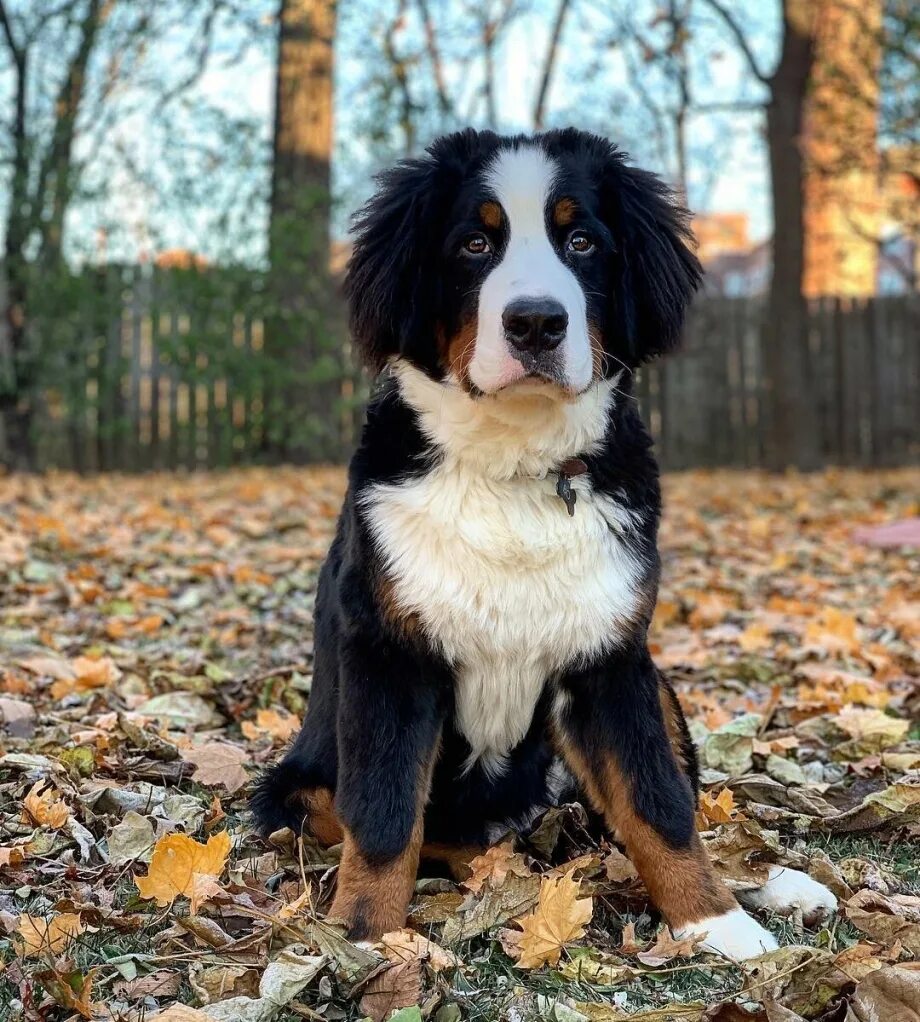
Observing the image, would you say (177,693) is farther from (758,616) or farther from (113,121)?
(113,121)

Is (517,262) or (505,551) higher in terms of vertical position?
(517,262)

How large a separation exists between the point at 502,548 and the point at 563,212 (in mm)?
765

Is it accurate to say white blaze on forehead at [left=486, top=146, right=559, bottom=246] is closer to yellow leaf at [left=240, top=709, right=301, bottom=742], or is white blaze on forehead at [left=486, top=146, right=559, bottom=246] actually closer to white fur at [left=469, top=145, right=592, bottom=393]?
white fur at [left=469, top=145, right=592, bottom=393]

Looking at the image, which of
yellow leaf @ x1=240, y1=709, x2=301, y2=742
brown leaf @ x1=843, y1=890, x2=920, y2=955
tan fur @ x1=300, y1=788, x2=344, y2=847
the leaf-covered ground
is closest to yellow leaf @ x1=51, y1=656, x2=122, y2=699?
the leaf-covered ground

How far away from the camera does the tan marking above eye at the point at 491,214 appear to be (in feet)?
8.68

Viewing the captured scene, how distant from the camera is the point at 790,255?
13.5 metres

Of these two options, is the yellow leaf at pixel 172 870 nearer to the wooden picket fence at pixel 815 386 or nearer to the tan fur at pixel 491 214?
the tan fur at pixel 491 214

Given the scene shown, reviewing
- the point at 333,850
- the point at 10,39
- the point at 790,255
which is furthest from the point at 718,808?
the point at 10,39

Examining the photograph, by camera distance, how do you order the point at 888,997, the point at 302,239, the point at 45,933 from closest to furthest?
1. the point at 888,997
2. the point at 45,933
3. the point at 302,239

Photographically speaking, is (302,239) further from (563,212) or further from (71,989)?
(71,989)

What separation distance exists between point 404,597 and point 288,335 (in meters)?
11.6

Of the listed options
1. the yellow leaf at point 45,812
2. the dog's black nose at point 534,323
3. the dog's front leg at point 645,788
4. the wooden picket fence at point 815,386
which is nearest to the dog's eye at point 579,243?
the dog's black nose at point 534,323

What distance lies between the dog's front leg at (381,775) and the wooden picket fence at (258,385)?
36.1ft

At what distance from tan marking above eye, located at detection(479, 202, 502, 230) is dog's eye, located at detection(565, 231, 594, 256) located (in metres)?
0.17
